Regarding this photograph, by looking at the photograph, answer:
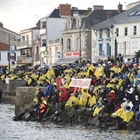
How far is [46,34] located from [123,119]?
6562cm

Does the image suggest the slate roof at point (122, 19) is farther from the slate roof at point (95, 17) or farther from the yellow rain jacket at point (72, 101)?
the yellow rain jacket at point (72, 101)

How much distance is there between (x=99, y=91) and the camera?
3981cm

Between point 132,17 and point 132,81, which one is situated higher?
point 132,17

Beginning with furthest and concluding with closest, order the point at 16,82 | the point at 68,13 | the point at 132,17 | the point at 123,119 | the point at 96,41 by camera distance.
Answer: the point at 68,13 < the point at 96,41 < the point at 132,17 < the point at 16,82 < the point at 123,119

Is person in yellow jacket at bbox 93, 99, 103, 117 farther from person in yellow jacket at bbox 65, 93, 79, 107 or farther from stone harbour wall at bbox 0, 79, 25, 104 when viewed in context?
stone harbour wall at bbox 0, 79, 25, 104

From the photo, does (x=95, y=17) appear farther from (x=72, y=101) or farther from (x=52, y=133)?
(x=52, y=133)

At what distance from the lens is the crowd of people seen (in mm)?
35972

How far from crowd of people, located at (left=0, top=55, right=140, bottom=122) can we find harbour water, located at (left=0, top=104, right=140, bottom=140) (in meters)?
1.43

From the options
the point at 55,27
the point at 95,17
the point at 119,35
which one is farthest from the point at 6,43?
the point at 119,35

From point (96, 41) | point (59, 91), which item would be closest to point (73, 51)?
Result: point (96, 41)

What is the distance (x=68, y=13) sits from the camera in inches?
3957

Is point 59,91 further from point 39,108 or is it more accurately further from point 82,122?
point 82,122

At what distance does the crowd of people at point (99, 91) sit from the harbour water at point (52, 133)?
1427mm

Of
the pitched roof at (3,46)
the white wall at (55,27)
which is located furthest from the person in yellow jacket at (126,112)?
the pitched roof at (3,46)
